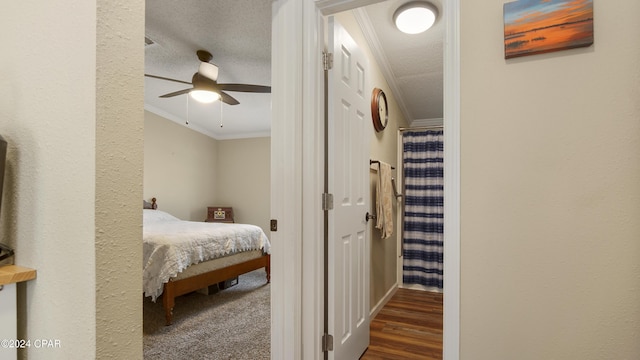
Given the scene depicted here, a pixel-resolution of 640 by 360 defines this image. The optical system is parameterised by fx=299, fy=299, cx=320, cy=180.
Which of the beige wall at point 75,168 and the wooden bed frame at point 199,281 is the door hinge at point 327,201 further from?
the wooden bed frame at point 199,281

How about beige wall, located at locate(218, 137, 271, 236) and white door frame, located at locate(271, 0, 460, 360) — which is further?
beige wall, located at locate(218, 137, 271, 236)

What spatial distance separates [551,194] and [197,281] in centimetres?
273

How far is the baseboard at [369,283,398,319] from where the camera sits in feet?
8.57

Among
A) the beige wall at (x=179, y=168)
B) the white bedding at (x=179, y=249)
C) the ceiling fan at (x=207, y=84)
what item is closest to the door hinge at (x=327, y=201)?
the white bedding at (x=179, y=249)

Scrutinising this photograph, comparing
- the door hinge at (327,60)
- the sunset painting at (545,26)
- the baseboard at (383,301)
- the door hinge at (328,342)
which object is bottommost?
the baseboard at (383,301)

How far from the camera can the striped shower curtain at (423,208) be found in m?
3.29

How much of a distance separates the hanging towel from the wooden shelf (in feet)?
6.95

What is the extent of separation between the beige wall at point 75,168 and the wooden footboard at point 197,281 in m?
1.95

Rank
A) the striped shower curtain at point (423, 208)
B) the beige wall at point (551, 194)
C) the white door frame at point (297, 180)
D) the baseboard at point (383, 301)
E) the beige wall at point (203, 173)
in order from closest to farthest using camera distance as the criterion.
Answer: the beige wall at point (551, 194), the white door frame at point (297, 180), the baseboard at point (383, 301), the striped shower curtain at point (423, 208), the beige wall at point (203, 173)

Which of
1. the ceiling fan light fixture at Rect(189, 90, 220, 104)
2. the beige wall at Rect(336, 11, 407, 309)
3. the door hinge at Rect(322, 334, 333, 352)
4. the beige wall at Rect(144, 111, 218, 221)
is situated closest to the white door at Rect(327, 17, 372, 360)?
the door hinge at Rect(322, 334, 333, 352)

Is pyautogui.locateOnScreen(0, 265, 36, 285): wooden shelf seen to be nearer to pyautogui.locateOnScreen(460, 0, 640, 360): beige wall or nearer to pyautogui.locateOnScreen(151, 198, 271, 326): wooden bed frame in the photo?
pyautogui.locateOnScreen(460, 0, 640, 360): beige wall

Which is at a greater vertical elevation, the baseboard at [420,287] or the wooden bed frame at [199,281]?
the wooden bed frame at [199,281]

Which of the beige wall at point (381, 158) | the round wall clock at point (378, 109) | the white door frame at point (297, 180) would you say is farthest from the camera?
the round wall clock at point (378, 109)

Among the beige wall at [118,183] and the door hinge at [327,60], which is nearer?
the beige wall at [118,183]
